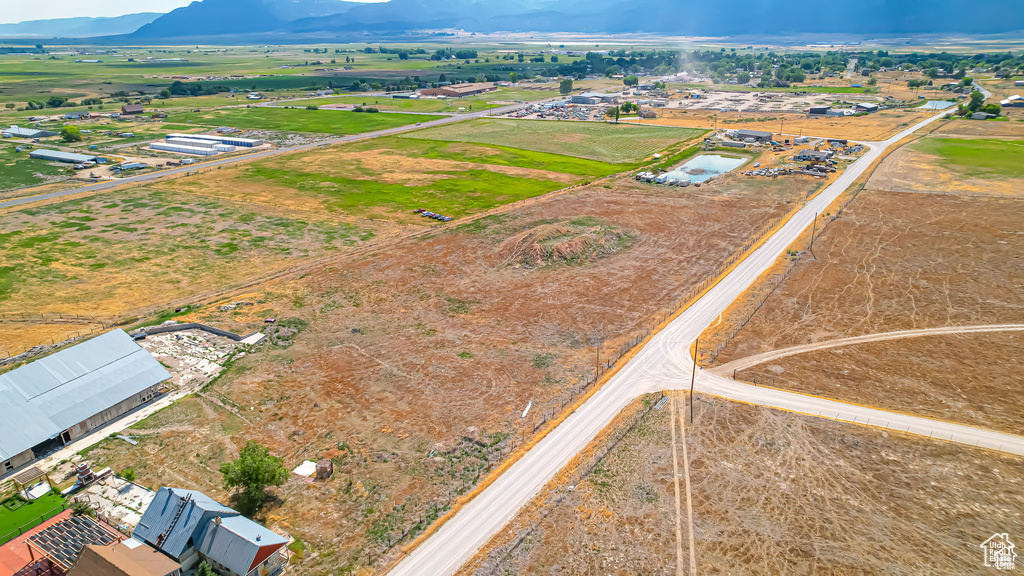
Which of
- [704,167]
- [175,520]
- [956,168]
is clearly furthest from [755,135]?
[175,520]

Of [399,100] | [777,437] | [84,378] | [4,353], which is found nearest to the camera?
[777,437]

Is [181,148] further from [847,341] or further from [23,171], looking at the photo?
[847,341]

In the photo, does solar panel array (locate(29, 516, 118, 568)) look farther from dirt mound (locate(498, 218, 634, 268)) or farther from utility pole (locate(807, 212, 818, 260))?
utility pole (locate(807, 212, 818, 260))

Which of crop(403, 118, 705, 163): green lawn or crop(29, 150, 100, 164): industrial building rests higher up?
crop(29, 150, 100, 164): industrial building

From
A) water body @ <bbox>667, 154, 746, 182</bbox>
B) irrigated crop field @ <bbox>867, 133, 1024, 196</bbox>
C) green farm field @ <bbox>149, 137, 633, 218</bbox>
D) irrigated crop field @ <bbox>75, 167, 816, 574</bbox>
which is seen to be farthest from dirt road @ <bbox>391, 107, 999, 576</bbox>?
irrigated crop field @ <bbox>867, 133, 1024, 196</bbox>

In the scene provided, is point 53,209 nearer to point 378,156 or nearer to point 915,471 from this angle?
point 378,156

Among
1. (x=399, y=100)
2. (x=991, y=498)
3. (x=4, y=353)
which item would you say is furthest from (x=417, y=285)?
(x=399, y=100)
